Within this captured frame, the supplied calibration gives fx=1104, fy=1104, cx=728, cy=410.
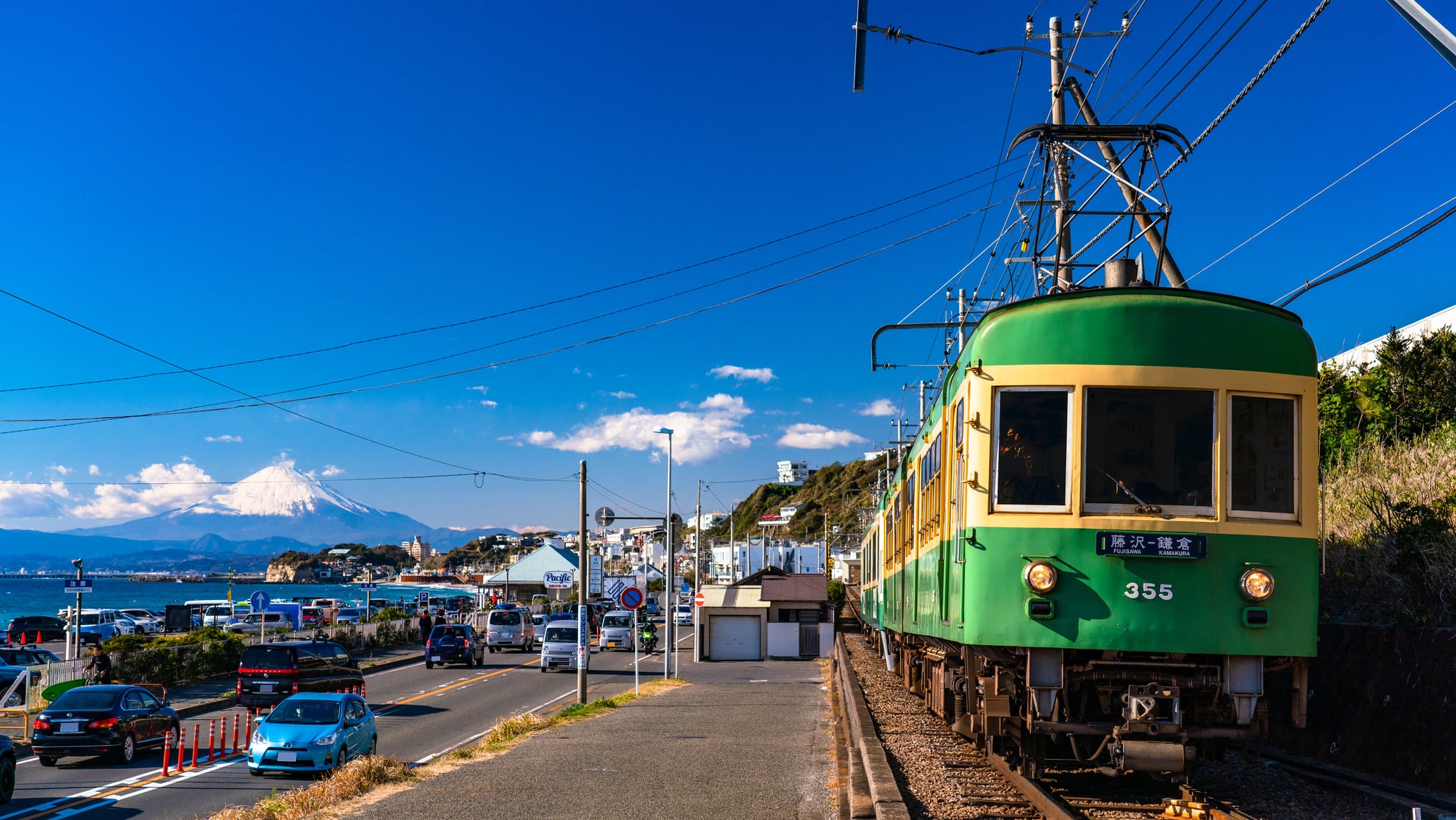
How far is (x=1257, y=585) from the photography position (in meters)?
8.06

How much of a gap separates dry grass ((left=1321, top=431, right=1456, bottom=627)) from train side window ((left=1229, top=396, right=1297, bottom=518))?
5.84 metres

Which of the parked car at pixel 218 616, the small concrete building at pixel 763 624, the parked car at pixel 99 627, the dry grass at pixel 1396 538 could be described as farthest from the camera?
the parked car at pixel 218 616

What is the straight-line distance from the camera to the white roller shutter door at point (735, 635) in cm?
5228

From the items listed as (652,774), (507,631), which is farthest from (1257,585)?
(507,631)

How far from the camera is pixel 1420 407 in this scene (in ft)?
68.6

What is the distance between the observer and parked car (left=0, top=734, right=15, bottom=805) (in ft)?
47.2

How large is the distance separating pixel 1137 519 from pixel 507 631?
46.8 metres

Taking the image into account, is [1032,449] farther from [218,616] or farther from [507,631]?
[218,616]

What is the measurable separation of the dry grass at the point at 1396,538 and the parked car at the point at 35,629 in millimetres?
53628

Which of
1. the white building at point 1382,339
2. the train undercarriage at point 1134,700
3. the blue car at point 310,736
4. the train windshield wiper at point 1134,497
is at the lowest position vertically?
the blue car at point 310,736

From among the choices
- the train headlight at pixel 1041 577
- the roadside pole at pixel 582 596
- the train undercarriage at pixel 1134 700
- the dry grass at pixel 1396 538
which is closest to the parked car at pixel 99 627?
the roadside pole at pixel 582 596

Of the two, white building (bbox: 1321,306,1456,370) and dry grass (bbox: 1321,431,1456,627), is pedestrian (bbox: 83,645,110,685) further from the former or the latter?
white building (bbox: 1321,306,1456,370)

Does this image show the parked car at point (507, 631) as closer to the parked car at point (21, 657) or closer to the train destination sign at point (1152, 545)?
the parked car at point (21, 657)

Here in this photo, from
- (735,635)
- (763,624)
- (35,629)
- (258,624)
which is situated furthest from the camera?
(258,624)
